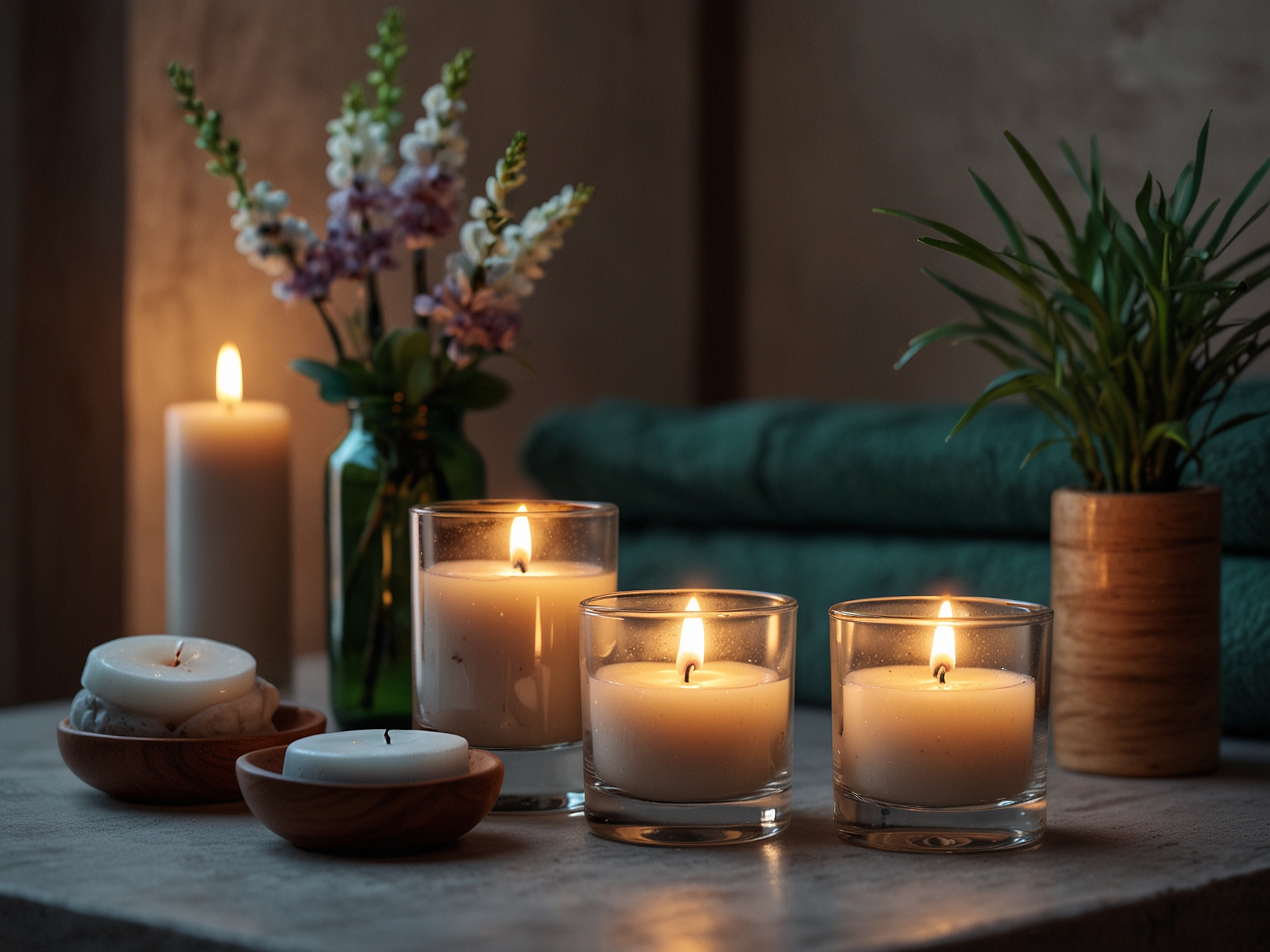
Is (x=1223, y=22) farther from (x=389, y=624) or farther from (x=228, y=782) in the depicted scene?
(x=228, y=782)

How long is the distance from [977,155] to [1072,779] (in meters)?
0.79

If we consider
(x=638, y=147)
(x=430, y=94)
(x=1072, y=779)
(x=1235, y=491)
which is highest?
(x=638, y=147)

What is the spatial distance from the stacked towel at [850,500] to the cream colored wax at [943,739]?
360 millimetres

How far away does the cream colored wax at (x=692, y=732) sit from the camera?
26.5 inches

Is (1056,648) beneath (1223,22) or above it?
beneath

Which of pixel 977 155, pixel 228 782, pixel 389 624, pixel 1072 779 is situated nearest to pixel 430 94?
pixel 389 624

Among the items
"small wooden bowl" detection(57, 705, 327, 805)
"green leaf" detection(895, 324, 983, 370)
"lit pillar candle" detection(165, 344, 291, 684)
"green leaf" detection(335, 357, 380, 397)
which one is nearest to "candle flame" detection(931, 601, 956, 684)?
"green leaf" detection(895, 324, 983, 370)

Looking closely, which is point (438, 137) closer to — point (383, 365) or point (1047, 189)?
point (383, 365)

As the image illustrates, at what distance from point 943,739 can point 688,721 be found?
12cm

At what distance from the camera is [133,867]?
65cm

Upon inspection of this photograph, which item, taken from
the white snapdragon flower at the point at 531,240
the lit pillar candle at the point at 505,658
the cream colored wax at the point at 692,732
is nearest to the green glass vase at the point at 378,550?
the white snapdragon flower at the point at 531,240

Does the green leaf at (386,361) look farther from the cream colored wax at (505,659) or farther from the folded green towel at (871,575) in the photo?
the folded green towel at (871,575)

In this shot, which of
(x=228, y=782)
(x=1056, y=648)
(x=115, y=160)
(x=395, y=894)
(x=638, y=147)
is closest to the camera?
(x=395, y=894)

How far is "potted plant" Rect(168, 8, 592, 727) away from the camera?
3.13 ft
